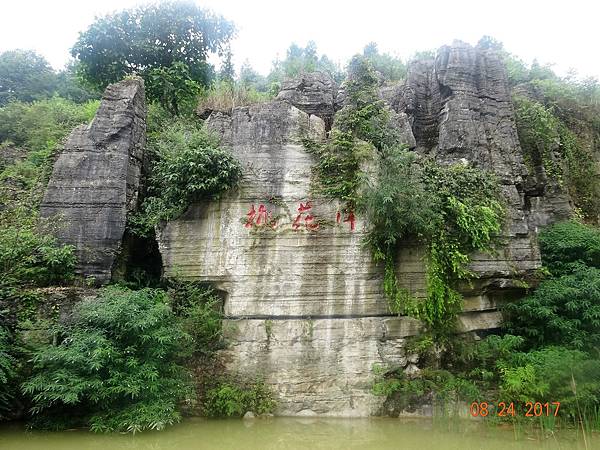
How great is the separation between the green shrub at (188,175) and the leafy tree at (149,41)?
5.22 m

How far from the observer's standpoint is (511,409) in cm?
620

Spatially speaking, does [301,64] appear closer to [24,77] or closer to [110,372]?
[24,77]

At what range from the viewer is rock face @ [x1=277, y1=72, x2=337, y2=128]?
10508 millimetres

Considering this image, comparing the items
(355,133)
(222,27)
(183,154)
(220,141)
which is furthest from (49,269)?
(222,27)

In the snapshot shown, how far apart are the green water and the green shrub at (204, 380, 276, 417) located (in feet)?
0.74

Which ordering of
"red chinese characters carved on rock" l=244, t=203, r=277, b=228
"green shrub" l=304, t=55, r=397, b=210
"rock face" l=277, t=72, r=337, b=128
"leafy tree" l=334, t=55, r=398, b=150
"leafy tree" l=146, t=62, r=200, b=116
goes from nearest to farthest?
"red chinese characters carved on rock" l=244, t=203, r=277, b=228
"green shrub" l=304, t=55, r=397, b=210
"leafy tree" l=334, t=55, r=398, b=150
"rock face" l=277, t=72, r=337, b=128
"leafy tree" l=146, t=62, r=200, b=116

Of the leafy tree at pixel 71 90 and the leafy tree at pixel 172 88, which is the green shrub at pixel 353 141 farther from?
the leafy tree at pixel 71 90

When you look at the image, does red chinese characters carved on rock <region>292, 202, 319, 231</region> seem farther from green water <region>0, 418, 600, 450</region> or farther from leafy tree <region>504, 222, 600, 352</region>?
leafy tree <region>504, 222, 600, 352</region>

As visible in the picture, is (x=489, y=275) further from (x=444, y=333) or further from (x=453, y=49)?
(x=453, y=49)

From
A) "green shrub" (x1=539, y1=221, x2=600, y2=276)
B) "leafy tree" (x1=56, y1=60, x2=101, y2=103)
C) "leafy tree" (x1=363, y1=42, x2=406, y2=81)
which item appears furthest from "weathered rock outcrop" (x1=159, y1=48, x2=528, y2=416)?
"leafy tree" (x1=56, y1=60, x2=101, y2=103)

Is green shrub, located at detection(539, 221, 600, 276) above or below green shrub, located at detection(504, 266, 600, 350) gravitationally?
above

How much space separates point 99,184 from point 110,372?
3607mm

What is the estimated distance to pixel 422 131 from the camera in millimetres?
10289

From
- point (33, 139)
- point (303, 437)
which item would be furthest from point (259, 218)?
point (33, 139)
